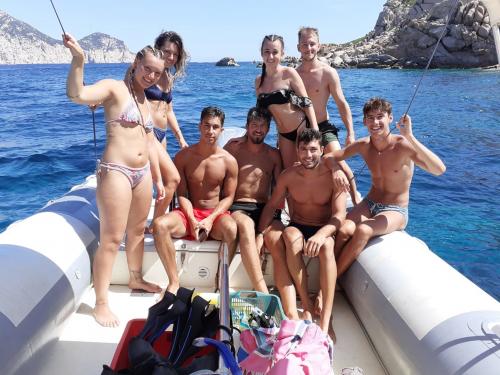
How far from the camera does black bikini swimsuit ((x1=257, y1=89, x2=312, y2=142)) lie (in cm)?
354

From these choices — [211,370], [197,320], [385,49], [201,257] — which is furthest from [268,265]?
[385,49]

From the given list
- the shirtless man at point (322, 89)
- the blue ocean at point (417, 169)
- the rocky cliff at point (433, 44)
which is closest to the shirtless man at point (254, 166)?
the shirtless man at point (322, 89)

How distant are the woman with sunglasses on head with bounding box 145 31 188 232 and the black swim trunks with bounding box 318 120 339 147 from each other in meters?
1.33

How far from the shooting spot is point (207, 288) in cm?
320

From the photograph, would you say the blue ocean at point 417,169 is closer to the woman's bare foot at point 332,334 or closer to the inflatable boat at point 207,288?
the inflatable boat at point 207,288

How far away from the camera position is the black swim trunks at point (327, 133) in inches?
152

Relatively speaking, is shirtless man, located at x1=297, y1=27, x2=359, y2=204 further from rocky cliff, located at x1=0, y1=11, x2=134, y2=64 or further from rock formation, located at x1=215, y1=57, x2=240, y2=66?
rocky cliff, located at x1=0, y1=11, x2=134, y2=64

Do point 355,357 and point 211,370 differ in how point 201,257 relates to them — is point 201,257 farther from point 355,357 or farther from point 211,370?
point 211,370

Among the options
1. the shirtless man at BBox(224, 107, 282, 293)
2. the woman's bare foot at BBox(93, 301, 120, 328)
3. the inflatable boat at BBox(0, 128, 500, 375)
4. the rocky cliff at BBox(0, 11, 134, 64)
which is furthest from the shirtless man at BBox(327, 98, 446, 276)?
the rocky cliff at BBox(0, 11, 134, 64)

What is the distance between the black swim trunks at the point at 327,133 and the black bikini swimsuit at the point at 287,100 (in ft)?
1.17

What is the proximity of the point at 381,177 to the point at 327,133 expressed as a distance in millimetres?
842

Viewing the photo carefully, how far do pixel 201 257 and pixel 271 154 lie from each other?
0.99 metres

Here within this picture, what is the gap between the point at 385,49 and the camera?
45.9 metres

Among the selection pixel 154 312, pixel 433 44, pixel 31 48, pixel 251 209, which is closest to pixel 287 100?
pixel 251 209
